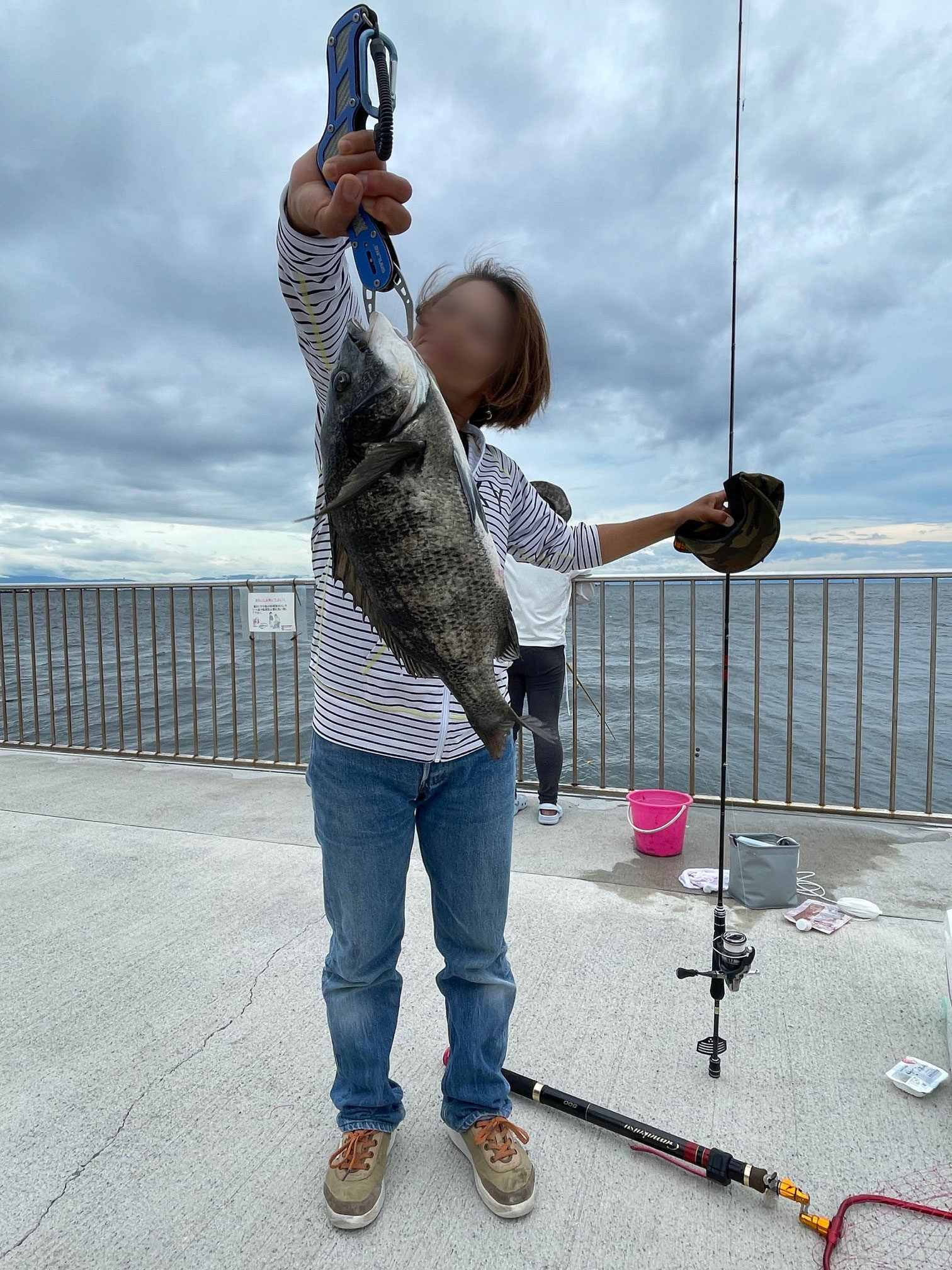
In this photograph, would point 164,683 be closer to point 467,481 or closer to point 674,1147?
point 674,1147

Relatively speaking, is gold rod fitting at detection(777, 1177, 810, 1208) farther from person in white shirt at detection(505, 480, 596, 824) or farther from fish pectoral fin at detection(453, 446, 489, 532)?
person in white shirt at detection(505, 480, 596, 824)

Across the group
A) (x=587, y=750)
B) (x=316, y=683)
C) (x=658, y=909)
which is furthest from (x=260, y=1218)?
(x=587, y=750)

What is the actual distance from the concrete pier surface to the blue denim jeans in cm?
23

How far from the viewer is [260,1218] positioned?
5.90ft

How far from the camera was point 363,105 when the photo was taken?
1265 millimetres

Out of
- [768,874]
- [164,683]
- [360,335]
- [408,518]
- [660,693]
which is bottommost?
[164,683]

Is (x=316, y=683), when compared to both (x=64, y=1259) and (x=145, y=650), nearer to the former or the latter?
(x=64, y=1259)

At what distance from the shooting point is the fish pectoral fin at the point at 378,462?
123cm

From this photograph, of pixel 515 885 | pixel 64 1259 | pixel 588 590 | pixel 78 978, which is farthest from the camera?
pixel 588 590

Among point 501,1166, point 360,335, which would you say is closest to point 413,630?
point 360,335

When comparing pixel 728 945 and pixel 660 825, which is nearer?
pixel 728 945

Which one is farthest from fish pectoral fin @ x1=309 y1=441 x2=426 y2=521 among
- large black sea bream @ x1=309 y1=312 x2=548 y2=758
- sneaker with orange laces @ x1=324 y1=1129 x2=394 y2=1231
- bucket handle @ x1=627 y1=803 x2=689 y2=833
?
bucket handle @ x1=627 y1=803 x2=689 y2=833

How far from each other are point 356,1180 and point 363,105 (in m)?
2.25

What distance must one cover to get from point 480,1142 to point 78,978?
177cm
